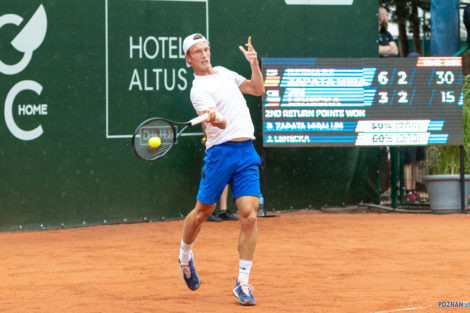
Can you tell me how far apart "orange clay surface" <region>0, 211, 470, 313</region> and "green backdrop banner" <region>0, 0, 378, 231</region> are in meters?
0.47

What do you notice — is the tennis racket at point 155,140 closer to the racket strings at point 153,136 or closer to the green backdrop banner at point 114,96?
the racket strings at point 153,136

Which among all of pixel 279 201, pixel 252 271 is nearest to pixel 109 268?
pixel 252 271

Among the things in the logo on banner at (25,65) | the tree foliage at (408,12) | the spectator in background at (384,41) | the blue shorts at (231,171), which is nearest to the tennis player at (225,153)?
the blue shorts at (231,171)

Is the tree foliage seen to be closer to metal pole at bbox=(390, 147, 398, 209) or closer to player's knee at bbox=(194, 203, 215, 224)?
metal pole at bbox=(390, 147, 398, 209)

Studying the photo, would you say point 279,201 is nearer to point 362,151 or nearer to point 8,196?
point 362,151

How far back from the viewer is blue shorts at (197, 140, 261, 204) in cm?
537

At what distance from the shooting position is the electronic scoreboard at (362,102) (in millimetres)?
10445

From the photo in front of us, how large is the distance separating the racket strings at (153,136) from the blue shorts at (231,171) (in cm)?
31

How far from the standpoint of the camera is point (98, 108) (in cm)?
1009

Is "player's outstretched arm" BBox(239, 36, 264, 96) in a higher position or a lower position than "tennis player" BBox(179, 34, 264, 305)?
higher

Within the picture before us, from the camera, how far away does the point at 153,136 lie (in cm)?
553

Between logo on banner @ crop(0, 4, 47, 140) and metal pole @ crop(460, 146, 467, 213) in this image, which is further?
metal pole @ crop(460, 146, 467, 213)

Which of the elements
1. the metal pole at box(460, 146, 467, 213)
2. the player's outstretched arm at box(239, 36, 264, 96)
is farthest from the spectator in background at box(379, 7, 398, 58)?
the player's outstretched arm at box(239, 36, 264, 96)

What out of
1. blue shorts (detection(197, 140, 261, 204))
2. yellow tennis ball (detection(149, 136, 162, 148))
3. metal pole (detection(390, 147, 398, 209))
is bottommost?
metal pole (detection(390, 147, 398, 209))
